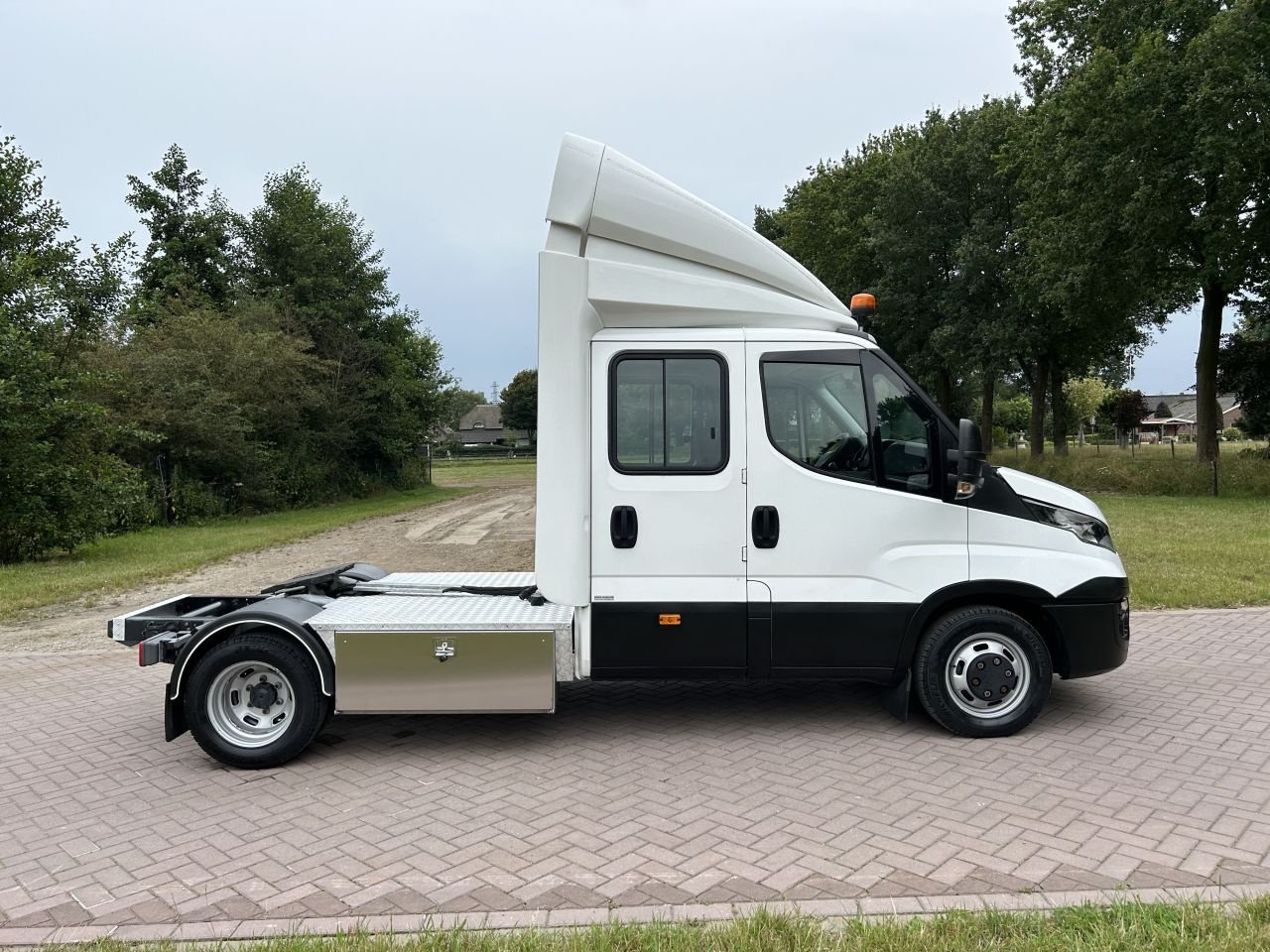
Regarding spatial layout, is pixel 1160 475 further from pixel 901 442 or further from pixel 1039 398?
pixel 901 442

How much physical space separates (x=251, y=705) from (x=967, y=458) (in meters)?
4.29

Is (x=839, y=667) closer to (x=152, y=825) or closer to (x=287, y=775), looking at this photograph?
(x=287, y=775)

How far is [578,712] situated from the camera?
6.35 m

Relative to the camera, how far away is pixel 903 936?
325cm

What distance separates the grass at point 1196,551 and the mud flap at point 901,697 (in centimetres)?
522

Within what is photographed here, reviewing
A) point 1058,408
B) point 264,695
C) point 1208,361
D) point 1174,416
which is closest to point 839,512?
point 264,695

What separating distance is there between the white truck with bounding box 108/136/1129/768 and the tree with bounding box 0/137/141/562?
10.5m

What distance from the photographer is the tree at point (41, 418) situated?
14.0 m

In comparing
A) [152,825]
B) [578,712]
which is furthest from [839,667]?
[152,825]

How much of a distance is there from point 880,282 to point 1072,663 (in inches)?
1365

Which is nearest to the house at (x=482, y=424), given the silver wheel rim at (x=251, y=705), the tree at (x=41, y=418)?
the tree at (x=41, y=418)

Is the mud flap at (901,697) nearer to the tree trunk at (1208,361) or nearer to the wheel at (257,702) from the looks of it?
the wheel at (257,702)

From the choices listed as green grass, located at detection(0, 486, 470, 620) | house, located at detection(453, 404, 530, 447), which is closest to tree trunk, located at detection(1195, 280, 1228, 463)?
green grass, located at detection(0, 486, 470, 620)

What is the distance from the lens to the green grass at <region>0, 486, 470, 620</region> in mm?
12055
